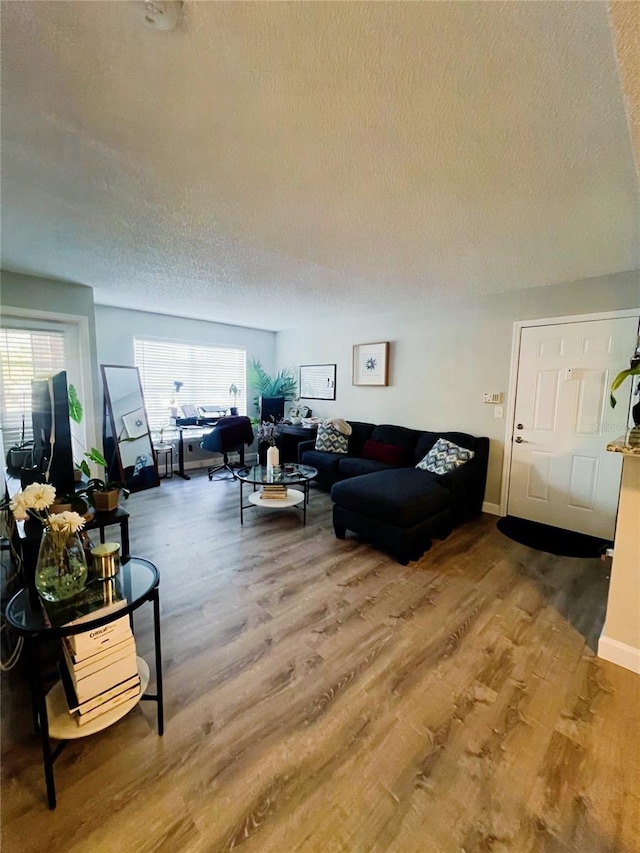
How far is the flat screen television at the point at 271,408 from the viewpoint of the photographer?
5.90 metres

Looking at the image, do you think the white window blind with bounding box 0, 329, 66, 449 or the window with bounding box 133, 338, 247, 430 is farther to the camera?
the window with bounding box 133, 338, 247, 430

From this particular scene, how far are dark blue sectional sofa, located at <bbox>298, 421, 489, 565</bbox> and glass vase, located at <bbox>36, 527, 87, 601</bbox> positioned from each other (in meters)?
2.09

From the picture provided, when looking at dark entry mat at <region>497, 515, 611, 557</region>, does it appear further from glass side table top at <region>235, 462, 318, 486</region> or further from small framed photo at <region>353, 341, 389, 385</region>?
small framed photo at <region>353, 341, 389, 385</region>

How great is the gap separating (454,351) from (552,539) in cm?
219

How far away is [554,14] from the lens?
95 cm

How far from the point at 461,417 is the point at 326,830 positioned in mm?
3678

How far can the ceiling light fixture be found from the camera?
0.92 meters

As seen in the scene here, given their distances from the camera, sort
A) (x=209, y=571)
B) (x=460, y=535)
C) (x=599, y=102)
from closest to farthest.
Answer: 1. (x=599, y=102)
2. (x=209, y=571)
3. (x=460, y=535)

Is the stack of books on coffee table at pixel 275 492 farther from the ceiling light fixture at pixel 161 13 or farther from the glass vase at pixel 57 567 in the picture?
the ceiling light fixture at pixel 161 13

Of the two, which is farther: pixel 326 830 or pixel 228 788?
pixel 228 788

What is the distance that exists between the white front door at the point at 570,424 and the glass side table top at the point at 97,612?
357cm

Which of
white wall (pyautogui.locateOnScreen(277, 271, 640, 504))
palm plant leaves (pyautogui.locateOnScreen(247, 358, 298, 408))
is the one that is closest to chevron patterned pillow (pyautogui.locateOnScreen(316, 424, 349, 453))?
white wall (pyautogui.locateOnScreen(277, 271, 640, 504))

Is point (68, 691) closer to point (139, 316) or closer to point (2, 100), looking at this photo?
point (2, 100)

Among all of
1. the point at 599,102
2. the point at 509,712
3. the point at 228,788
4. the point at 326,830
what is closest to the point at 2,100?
the point at 599,102
